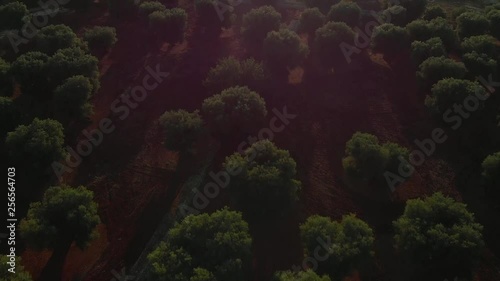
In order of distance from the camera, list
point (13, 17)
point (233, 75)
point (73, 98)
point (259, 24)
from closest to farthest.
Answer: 1. point (73, 98)
2. point (233, 75)
3. point (259, 24)
4. point (13, 17)

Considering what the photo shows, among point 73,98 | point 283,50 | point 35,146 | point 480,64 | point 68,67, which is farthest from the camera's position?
point 283,50

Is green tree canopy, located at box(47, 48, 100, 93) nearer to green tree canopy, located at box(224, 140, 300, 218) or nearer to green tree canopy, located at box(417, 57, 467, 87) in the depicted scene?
green tree canopy, located at box(224, 140, 300, 218)

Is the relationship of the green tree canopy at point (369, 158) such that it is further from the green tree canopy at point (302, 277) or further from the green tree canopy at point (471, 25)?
the green tree canopy at point (471, 25)

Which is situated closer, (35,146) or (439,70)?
(35,146)

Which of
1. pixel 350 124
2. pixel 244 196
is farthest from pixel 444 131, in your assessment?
pixel 244 196

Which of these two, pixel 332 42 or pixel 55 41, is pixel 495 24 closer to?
pixel 332 42

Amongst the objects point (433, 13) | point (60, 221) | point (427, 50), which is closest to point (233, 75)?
point (60, 221)

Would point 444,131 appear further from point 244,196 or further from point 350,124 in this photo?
point 244,196

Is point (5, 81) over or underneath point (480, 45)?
over
